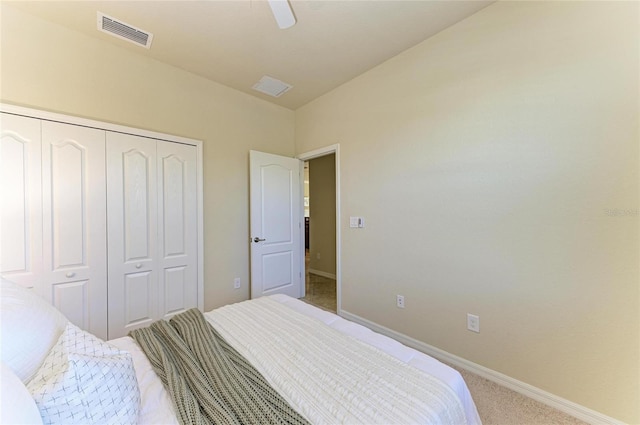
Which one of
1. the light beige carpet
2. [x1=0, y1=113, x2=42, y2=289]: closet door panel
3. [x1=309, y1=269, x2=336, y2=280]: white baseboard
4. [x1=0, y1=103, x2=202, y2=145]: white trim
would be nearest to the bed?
the light beige carpet

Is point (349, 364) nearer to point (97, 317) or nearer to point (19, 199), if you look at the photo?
point (97, 317)

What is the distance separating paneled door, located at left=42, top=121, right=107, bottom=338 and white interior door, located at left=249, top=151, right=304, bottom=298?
4.66 ft

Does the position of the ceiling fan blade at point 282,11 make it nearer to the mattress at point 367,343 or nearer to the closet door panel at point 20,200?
the mattress at point 367,343

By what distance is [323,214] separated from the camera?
5.04 metres

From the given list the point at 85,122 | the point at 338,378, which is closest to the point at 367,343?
the point at 338,378

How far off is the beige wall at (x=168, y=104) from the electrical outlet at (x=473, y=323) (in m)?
2.43

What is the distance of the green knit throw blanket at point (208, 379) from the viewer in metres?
0.87

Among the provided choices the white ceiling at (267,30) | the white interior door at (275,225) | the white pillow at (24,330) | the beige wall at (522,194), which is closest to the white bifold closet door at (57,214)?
the white ceiling at (267,30)

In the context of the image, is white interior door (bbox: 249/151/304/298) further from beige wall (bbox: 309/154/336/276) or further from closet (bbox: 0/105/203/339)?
beige wall (bbox: 309/154/336/276)

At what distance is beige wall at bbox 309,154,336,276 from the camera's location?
484 cm

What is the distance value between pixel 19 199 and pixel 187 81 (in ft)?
5.80

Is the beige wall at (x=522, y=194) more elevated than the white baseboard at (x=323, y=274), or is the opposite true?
the beige wall at (x=522, y=194)

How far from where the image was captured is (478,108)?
6.26 ft

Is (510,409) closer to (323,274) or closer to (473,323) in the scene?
(473,323)
